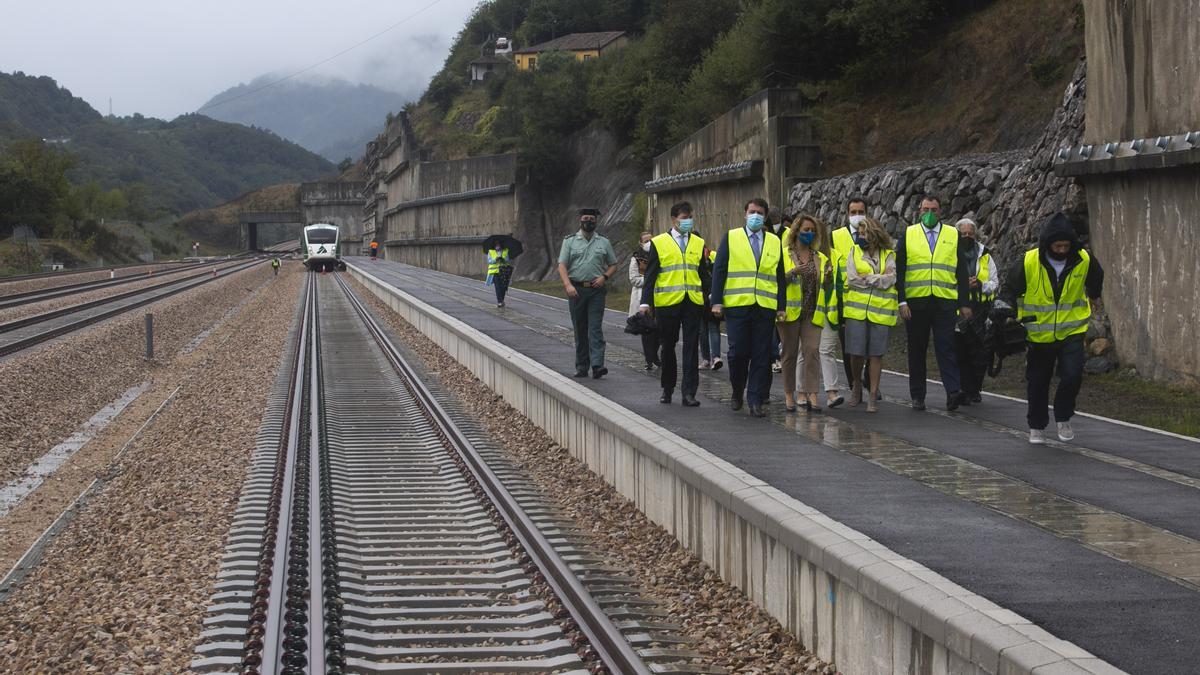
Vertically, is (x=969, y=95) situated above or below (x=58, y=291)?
above

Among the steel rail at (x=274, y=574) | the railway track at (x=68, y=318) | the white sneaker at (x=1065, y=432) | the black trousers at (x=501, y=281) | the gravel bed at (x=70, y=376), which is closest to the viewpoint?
the steel rail at (x=274, y=574)

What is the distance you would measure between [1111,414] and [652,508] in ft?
19.2

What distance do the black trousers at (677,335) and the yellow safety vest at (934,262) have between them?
2.13 m

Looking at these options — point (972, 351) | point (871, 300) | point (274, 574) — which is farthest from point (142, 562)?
point (972, 351)

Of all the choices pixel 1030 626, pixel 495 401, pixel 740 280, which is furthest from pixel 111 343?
pixel 1030 626

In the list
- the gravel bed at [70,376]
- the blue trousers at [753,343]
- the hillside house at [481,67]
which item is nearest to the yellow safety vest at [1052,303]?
the blue trousers at [753,343]

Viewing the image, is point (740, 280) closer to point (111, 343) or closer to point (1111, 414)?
point (1111, 414)

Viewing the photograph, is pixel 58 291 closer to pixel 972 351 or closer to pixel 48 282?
pixel 48 282

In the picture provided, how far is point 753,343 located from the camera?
12.8 metres

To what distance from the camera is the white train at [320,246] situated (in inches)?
3278

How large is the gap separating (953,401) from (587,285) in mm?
4904

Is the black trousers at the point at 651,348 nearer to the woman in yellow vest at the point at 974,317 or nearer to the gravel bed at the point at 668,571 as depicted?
the gravel bed at the point at 668,571

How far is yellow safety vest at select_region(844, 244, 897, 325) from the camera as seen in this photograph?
43.1 feet

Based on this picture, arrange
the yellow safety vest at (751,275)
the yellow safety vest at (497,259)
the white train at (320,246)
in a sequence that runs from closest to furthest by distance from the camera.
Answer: the yellow safety vest at (751,275)
the yellow safety vest at (497,259)
the white train at (320,246)
